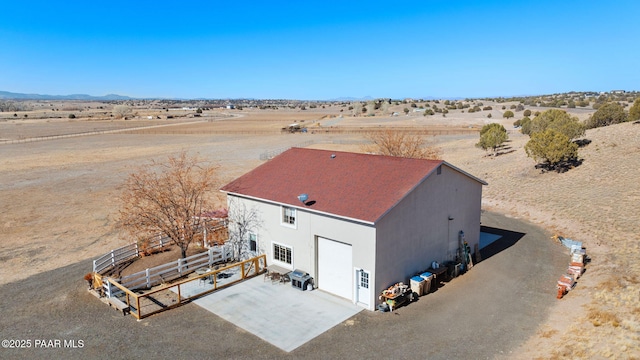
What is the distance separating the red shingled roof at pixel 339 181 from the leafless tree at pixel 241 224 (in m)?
0.84

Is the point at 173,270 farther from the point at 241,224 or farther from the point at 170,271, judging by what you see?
the point at 241,224

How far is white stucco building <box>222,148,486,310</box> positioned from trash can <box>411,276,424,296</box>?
1.55 feet

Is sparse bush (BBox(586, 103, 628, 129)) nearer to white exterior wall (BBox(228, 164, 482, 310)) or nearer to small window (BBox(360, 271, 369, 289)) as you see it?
white exterior wall (BBox(228, 164, 482, 310))

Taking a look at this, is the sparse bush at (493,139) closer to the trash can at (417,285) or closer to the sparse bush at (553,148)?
the sparse bush at (553,148)

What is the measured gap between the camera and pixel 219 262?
74.7ft

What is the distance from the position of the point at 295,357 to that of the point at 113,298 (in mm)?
8981

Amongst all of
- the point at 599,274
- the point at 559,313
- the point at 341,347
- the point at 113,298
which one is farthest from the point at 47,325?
Result: the point at 599,274

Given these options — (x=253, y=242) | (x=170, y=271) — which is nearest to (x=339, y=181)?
(x=253, y=242)

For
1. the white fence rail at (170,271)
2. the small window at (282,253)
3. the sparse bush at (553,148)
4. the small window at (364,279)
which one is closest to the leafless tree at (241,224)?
the white fence rail at (170,271)

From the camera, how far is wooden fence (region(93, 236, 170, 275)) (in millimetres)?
21109

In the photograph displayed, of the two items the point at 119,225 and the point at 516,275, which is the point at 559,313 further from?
the point at 119,225

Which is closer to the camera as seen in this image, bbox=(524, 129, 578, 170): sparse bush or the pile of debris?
the pile of debris

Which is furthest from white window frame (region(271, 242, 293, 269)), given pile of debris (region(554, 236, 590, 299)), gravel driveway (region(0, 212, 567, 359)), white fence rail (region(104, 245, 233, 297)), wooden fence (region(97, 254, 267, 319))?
pile of debris (region(554, 236, 590, 299))

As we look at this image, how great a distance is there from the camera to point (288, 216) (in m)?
20.3
